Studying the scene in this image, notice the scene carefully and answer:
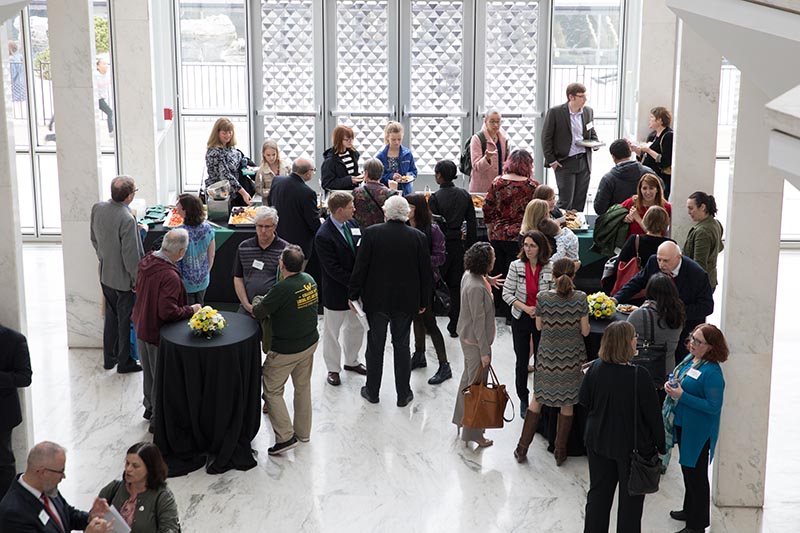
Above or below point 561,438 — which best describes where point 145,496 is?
above

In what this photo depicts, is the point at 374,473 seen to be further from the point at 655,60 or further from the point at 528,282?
the point at 655,60

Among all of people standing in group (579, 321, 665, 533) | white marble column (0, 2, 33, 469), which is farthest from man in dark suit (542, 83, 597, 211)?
white marble column (0, 2, 33, 469)

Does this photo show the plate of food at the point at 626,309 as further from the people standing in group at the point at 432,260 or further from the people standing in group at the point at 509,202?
the people standing in group at the point at 509,202

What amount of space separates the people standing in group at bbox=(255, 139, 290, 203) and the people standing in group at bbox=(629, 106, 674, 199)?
12.2 feet

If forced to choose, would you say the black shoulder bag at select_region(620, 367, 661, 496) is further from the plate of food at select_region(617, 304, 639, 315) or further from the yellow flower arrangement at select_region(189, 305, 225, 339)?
the yellow flower arrangement at select_region(189, 305, 225, 339)

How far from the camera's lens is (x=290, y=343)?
7.62 metres

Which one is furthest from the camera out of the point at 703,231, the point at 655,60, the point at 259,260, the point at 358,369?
the point at 655,60

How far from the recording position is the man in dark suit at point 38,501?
4.99 meters

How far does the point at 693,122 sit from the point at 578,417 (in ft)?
8.73

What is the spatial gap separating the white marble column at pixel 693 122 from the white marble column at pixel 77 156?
502cm

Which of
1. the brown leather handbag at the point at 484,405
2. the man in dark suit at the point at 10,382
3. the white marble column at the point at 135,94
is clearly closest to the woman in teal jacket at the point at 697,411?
the brown leather handbag at the point at 484,405

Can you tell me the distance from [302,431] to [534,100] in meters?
7.39

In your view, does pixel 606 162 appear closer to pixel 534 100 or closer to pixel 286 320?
pixel 534 100

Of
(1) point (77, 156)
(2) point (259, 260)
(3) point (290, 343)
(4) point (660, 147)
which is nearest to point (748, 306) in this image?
(3) point (290, 343)
